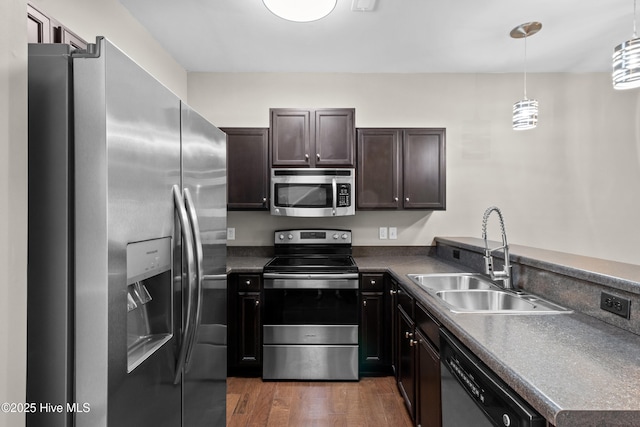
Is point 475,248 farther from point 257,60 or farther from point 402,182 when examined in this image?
point 257,60

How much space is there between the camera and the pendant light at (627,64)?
5.83ft

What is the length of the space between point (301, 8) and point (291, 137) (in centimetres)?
122

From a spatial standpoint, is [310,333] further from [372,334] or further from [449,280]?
[449,280]

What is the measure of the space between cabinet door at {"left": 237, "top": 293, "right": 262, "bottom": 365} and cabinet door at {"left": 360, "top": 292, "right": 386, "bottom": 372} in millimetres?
832

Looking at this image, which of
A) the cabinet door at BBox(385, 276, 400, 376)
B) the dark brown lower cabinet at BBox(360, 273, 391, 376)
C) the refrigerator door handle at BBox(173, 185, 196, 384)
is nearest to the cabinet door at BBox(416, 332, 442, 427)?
the cabinet door at BBox(385, 276, 400, 376)

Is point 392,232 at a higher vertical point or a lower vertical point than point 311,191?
lower

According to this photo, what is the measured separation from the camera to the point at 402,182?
3.21 m

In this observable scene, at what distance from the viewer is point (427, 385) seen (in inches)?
72.8

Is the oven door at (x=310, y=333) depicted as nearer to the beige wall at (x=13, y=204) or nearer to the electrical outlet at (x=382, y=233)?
the electrical outlet at (x=382, y=233)

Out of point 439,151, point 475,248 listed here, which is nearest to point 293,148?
point 439,151

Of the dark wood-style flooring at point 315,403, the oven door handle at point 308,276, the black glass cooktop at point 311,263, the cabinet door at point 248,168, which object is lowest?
the dark wood-style flooring at point 315,403

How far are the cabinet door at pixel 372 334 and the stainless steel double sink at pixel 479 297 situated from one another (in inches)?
22.2

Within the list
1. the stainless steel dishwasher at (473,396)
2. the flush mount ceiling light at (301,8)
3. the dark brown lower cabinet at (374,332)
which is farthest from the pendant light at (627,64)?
the dark brown lower cabinet at (374,332)

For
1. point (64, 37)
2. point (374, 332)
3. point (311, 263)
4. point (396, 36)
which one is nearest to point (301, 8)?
point (396, 36)
